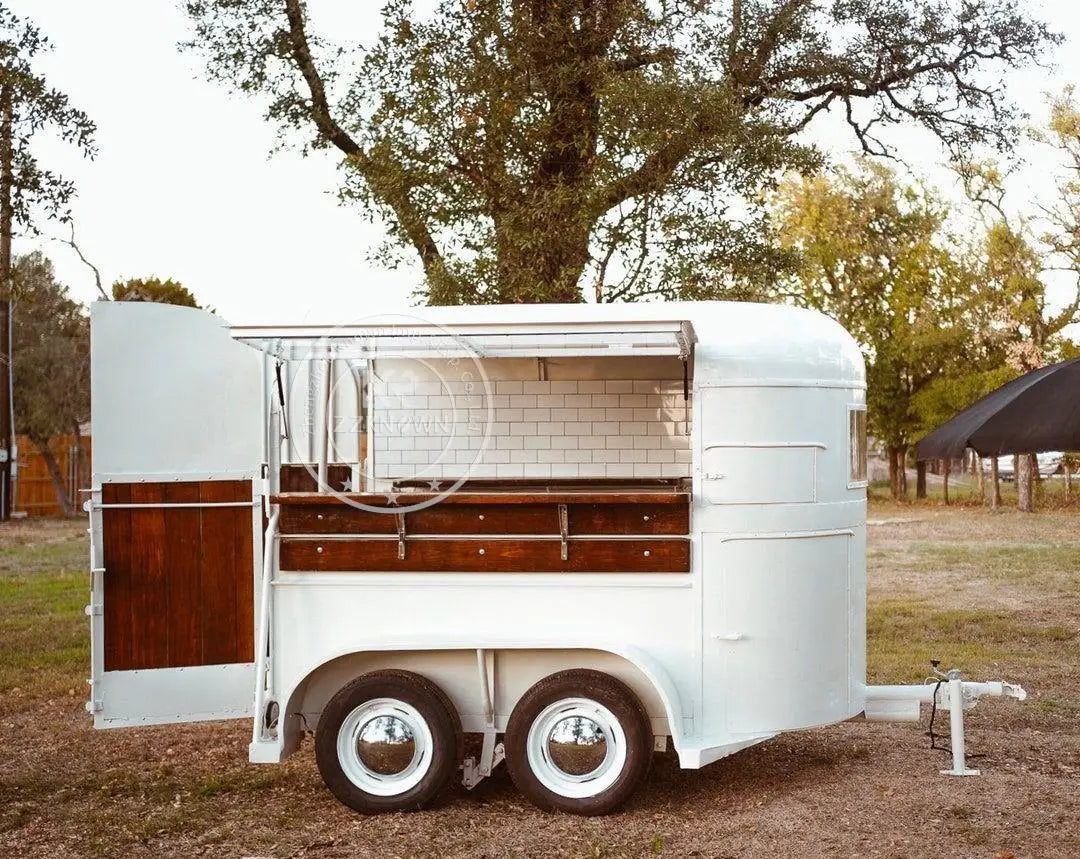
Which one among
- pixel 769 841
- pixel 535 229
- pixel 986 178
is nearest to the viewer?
pixel 769 841

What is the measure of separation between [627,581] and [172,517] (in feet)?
7.41

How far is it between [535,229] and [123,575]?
5809 mm

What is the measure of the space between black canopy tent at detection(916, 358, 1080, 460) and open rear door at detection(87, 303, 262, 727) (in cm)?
473

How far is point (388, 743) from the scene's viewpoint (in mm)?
5891

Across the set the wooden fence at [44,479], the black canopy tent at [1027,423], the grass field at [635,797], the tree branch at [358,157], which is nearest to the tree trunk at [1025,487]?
the grass field at [635,797]

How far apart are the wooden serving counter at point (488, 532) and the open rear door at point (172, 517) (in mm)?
421

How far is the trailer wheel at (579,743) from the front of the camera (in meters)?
5.79

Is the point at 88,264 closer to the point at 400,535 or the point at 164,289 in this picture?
the point at 400,535

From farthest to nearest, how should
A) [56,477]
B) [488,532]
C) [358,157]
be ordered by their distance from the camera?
[56,477]
[358,157]
[488,532]

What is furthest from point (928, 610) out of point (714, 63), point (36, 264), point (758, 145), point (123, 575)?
point (36, 264)

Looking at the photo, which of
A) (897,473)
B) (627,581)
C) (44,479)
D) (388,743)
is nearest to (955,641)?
(627,581)

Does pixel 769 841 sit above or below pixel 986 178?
below

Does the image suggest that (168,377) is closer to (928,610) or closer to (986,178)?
(928,610)

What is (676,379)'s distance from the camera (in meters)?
6.77
